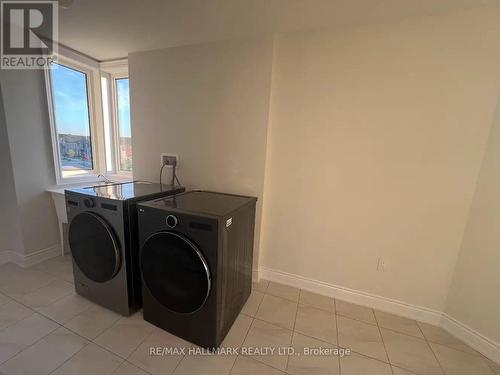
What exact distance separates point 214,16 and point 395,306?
8.67 ft

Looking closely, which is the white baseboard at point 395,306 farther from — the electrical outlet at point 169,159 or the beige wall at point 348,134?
the electrical outlet at point 169,159

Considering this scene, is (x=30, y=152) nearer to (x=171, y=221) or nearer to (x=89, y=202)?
(x=89, y=202)

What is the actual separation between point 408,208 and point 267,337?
1391 millimetres

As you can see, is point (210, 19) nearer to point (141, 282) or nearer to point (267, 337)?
point (141, 282)

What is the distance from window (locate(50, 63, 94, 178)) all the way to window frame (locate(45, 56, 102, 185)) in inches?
0.7

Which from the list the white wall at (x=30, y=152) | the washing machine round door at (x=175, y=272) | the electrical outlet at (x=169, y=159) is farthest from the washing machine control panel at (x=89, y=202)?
the white wall at (x=30, y=152)

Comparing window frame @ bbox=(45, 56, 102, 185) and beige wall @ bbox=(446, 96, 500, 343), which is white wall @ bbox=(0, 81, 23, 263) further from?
beige wall @ bbox=(446, 96, 500, 343)

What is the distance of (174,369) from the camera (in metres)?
1.19

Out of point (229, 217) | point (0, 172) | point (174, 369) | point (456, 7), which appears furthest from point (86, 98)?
point (456, 7)

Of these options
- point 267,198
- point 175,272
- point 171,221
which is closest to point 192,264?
point 175,272

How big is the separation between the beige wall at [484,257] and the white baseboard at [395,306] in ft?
0.19

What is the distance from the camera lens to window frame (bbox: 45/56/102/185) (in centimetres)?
212

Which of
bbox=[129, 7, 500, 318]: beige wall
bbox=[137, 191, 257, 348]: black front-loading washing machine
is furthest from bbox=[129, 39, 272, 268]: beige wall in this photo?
bbox=[137, 191, 257, 348]: black front-loading washing machine

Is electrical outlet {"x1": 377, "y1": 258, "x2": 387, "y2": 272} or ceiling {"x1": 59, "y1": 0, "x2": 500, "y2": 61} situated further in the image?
electrical outlet {"x1": 377, "y1": 258, "x2": 387, "y2": 272}
